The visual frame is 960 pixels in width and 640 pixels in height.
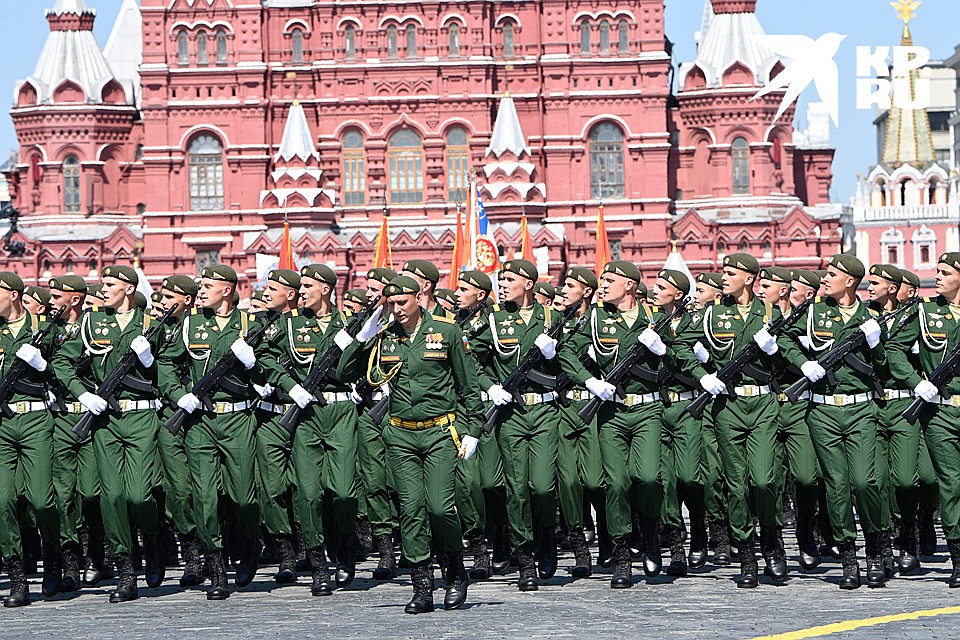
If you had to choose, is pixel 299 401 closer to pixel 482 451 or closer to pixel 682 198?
pixel 482 451

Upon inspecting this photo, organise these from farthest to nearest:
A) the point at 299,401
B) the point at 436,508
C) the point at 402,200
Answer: the point at 402,200
the point at 299,401
the point at 436,508

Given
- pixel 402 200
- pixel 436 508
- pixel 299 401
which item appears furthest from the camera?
pixel 402 200

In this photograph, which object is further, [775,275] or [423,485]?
[775,275]

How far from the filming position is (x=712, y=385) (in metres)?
12.7

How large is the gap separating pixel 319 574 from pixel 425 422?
1.52 meters

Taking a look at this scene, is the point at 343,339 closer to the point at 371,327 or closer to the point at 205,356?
the point at 371,327

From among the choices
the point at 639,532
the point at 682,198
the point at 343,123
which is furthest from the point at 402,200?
the point at 639,532

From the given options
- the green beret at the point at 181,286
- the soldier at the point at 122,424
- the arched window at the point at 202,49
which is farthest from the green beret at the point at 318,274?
the arched window at the point at 202,49

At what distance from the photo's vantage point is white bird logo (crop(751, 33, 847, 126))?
51.7 m

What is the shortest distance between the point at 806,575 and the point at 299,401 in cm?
352

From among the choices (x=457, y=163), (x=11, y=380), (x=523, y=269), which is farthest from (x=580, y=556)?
(x=457, y=163)

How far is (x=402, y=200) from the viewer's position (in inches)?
2235

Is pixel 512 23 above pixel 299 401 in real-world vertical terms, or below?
above

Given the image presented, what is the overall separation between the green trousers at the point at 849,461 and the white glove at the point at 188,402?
390cm
